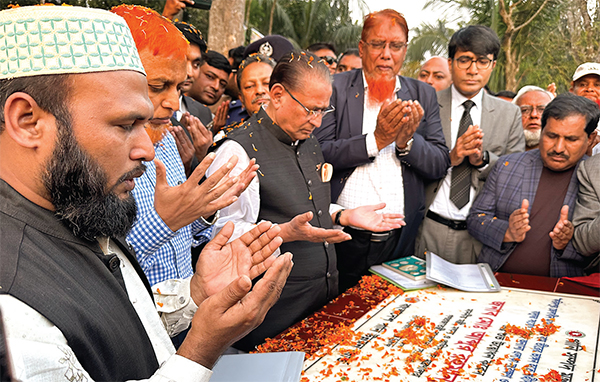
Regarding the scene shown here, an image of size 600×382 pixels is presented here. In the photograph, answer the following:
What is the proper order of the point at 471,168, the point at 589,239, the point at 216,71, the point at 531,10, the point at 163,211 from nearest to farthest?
1. the point at 163,211
2. the point at 589,239
3. the point at 471,168
4. the point at 216,71
5. the point at 531,10

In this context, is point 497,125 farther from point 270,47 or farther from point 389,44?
point 270,47

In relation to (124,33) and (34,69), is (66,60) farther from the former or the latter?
(124,33)

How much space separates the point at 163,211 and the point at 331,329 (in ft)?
3.32

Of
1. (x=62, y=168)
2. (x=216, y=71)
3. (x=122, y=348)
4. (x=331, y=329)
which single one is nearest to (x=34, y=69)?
(x=62, y=168)

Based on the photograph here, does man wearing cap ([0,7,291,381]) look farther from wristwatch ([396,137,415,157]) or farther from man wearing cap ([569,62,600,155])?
man wearing cap ([569,62,600,155])

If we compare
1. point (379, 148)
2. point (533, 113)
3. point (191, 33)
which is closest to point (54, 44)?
point (379, 148)

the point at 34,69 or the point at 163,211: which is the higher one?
the point at 34,69

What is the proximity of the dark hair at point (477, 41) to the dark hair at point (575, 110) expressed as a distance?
86cm

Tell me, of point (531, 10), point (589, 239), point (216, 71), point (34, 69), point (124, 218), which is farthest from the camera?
point (531, 10)

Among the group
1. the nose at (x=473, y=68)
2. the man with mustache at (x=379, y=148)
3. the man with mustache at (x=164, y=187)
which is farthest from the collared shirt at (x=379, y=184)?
the man with mustache at (x=164, y=187)

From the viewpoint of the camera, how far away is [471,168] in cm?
403

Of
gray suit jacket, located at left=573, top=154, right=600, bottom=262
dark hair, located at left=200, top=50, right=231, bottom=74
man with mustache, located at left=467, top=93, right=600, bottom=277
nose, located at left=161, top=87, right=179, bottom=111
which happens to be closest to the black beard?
nose, located at left=161, top=87, right=179, bottom=111

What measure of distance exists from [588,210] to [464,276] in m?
1.02

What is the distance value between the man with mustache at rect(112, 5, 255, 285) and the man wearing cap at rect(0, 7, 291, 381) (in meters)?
0.52
